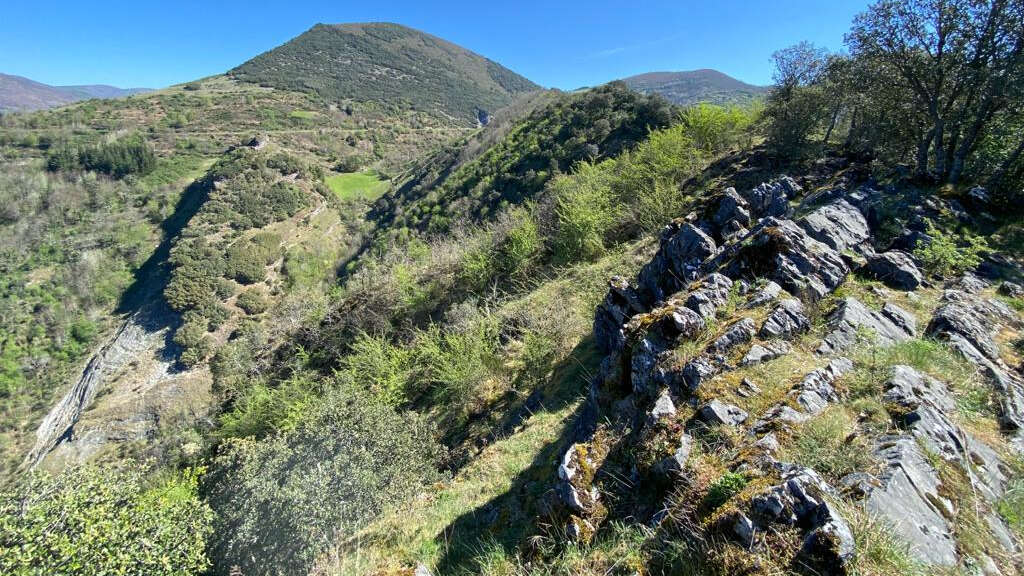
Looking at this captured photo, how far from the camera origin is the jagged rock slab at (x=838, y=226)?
9008 mm

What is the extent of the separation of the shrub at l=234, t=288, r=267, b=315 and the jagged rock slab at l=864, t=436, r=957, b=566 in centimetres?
6355

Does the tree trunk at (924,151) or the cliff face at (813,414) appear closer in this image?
the cliff face at (813,414)

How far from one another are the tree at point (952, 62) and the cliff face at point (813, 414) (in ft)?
18.5

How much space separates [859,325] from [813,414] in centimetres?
271

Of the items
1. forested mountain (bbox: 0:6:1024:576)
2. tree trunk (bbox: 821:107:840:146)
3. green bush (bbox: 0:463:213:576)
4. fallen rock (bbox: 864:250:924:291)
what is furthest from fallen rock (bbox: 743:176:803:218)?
green bush (bbox: 0:463:213:576)

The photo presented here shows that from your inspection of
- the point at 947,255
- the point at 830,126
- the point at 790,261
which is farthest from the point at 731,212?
the point at 830,126

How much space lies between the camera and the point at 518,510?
274 inches

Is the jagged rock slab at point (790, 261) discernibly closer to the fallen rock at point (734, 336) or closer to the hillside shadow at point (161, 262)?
the fallen rock at point (734, 336)

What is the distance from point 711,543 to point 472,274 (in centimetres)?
2091

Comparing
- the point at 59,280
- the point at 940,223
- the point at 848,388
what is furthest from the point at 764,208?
the point at 59,280

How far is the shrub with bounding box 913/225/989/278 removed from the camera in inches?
329

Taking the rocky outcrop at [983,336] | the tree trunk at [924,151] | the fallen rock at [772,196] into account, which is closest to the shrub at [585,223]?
the fallen rock at [772,196]

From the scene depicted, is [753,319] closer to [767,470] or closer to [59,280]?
[767,470]

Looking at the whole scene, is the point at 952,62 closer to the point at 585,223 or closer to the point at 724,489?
the point at 585,223
